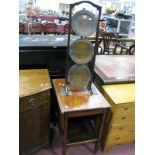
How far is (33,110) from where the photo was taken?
4.93 feet

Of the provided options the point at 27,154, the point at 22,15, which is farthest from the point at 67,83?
the point at 22,15

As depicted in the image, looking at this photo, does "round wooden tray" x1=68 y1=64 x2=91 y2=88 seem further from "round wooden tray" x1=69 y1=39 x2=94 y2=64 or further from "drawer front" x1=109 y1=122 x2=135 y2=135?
"drawer front" x1=109 y1=122 x2=135 y2=135

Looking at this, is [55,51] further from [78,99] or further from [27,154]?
[27,154]

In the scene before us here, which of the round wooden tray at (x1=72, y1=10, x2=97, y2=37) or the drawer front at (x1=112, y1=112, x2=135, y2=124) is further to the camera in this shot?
the drawer front at (x1=112, y1=112, x2=135, y2=124)

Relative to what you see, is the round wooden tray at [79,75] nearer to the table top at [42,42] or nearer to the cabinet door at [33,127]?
the cabinet door at [33,127]

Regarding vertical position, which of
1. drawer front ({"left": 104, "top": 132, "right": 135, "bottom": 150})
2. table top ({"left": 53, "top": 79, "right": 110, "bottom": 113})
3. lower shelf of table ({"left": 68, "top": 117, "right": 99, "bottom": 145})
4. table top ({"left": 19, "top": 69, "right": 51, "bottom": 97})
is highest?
table top ({"left": 19, "top": 69, "right": 51, "bottom": 97})

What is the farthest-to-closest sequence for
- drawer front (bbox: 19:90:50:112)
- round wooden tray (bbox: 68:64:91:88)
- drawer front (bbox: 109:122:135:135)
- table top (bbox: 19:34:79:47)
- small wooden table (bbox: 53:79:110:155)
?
table top (bbox: 19:34:79:47) < drawer front (bbox: 109:122:135:135) < round wooden tray (bbox: 68:64:91:88) < small wooden table (bbox: 53:79:110:155) < drawer front (bbox: 19:90:50:112)

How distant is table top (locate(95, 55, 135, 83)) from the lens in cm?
203

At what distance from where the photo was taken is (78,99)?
1630 mm

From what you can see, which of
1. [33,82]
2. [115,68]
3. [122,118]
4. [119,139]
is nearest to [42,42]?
[33,82]

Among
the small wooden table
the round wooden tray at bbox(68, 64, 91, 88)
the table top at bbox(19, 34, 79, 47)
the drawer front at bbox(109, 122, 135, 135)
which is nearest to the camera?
the small wooden table

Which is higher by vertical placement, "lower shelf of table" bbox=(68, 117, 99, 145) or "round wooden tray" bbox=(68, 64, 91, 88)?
"round wooden tray" bbox=(68, 64, 91, 88)

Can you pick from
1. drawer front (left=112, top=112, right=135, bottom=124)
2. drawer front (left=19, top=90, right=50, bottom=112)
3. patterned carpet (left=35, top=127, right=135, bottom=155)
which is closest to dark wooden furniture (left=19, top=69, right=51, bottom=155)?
drawer front (left=19, top=90, right=50, bottom=112)
